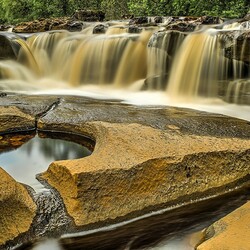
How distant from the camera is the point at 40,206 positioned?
3.03 meters

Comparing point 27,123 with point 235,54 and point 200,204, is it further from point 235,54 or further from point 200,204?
point 235,54

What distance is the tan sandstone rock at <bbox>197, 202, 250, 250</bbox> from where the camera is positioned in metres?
2.41

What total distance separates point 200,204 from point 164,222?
0.49 m

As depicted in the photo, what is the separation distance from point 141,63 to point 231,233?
774 centimetres

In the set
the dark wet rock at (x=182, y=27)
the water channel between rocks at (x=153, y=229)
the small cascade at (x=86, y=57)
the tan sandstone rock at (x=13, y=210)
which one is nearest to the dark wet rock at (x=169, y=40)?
the small cascade at (x=86, y=57)

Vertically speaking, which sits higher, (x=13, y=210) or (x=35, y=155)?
(x=13, y=210)

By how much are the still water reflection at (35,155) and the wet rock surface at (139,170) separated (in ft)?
0.82

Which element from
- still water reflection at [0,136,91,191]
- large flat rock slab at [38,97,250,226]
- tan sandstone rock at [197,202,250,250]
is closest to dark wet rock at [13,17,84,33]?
still water reflection at [0,136,91,191]

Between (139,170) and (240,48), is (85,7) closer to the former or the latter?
(240,48)

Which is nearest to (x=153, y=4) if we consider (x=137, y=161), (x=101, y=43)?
(x=101, y=43)

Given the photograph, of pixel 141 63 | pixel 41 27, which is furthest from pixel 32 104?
pixel 41 27

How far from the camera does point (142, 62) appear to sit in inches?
389

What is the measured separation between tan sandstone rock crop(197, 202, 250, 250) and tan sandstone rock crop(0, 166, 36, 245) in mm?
1362

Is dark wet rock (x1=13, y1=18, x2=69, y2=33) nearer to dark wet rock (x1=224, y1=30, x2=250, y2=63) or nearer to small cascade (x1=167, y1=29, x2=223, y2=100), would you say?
small cascade (x1=167, y1=29, x2=223, y2=100)
